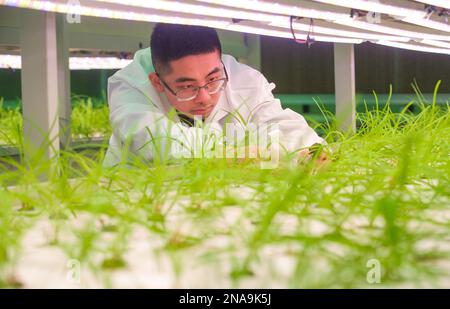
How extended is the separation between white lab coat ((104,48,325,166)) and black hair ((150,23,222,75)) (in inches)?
3.2

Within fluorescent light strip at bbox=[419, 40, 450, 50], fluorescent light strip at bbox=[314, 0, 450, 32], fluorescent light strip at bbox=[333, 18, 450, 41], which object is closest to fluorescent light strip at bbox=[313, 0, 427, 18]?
fluorescent light strip at bbox=[314, 0, 450, 32]

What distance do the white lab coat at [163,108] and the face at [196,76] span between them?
0.12 ft

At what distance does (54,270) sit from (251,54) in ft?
10.2

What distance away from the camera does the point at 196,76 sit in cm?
143

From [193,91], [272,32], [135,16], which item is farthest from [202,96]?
[272,32]

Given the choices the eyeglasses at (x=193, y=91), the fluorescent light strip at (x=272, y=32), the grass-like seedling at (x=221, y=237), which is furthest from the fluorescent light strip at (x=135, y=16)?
the grass-like seedling at (x=221, y=237)

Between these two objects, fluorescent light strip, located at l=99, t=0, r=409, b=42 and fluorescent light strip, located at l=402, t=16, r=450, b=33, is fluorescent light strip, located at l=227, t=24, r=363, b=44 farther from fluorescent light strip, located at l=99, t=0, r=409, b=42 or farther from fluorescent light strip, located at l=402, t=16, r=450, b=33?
fluorescent light strip, located at l=402, t=16, r=450, b=33

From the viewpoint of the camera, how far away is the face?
1.43 metres

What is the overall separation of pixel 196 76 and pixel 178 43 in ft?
0.32

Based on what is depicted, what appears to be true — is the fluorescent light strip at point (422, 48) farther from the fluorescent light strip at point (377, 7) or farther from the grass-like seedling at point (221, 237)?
the grass-like seedling at point (221, 237)

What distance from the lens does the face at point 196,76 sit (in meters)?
1.43

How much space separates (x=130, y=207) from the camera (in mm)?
733

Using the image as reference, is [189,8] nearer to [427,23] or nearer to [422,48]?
[427,23]
